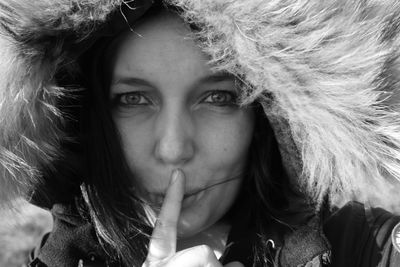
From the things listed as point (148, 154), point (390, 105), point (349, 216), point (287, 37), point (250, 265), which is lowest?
point (250, 265)

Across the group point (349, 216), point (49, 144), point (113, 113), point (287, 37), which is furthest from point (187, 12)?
point (349, 216)

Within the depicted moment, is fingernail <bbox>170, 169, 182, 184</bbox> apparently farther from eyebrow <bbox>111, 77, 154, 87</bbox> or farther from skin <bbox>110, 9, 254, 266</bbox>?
eyebrow <bbox>111, 77, 154, 87</bbox>

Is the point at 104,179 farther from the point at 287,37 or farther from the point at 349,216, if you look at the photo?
the point at 349,216

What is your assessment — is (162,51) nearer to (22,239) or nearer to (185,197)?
(185,197)

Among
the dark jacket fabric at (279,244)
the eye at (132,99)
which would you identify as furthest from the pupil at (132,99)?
the dark jacket fabric at (279,244)

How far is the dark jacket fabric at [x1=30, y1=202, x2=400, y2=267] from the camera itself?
1.59 m

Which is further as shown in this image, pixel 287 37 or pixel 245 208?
pixel 245 208

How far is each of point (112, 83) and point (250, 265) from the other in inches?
23.7

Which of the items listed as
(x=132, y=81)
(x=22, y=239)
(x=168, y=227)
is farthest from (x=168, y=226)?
(x=22, y=239)

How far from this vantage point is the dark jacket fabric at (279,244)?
159 cm

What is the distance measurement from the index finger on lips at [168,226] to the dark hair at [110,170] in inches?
4.4

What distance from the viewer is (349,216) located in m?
1.77

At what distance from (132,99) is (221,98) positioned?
222mm

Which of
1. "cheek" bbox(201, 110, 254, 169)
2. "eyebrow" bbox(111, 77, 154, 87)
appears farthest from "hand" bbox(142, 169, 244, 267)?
"eyebrow" bbox(111, 77, 154, 87)
